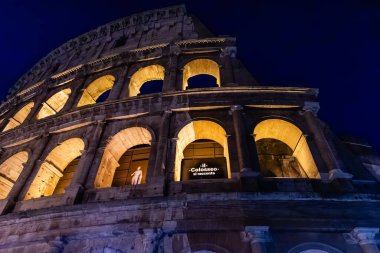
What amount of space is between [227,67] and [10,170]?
10.9 m

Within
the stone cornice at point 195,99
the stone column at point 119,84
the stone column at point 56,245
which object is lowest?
the stone column at point 56,245

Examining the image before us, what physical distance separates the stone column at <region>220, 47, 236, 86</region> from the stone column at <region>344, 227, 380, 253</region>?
23.0 feet

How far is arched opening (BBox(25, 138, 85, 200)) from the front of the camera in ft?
34.3

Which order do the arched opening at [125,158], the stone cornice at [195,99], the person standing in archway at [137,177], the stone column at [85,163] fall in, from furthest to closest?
the stone cornice at [195,99], the arched opening at [125,158], the person standing in archway at [137,177], the stone column at [85,163]

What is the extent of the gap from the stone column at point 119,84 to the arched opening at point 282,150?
21.6 ft

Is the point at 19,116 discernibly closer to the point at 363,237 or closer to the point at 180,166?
the point at 180,166

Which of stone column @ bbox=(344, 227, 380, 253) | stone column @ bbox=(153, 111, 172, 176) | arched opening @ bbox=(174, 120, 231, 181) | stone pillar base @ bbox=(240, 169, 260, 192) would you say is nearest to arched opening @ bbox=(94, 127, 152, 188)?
stone column @ bbox=(153, 111, 172, 176)

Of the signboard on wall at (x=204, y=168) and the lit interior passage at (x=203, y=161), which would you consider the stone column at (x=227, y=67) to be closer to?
the lit interior passage at (x=203, y=161)

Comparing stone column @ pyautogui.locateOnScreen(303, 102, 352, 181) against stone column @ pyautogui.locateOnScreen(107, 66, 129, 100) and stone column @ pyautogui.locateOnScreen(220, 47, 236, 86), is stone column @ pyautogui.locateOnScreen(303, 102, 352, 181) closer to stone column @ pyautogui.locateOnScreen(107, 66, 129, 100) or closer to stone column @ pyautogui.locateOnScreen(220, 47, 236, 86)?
stone column @ pyautogui.locateOnScreen(220, 47, 236, 86)

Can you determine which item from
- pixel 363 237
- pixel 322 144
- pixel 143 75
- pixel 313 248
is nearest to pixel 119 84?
pixel 143 75

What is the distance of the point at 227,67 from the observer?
42.3 feet

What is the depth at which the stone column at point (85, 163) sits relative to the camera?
8594mm

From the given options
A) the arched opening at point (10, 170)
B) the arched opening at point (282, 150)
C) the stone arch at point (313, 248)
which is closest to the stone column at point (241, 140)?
the arched opening at point (282, 150)

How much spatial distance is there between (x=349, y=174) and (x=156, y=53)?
10494 mm
